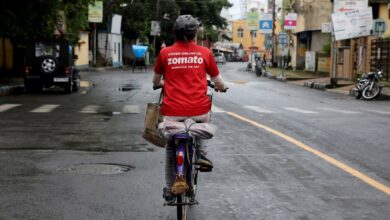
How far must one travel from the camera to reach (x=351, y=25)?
32.1 m

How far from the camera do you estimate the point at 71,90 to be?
24.4 meters

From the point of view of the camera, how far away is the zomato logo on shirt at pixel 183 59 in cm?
542

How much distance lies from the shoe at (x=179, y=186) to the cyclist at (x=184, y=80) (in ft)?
0.56

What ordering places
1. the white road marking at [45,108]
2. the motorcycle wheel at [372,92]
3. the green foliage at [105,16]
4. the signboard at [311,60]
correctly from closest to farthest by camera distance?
the white road marking at [45,108]
the motorcycle wheel at [372,92]
the green foliage at [105,16]
the signboard at [311,60]

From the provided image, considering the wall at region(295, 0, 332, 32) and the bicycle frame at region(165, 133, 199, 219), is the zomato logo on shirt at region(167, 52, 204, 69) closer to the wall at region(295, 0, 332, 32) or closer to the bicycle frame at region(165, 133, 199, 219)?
the bicycle frame at region(165, 133, 199, 219)

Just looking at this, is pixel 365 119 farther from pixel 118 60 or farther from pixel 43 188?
pixel 118 60

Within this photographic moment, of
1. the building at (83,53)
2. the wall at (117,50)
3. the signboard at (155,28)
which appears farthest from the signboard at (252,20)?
the building at (83,53)

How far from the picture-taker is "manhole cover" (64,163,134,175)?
8039 millimetres

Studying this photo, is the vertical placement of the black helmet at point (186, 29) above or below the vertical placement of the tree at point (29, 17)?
below

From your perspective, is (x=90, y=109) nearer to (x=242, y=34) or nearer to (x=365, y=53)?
(x=365, y=53)

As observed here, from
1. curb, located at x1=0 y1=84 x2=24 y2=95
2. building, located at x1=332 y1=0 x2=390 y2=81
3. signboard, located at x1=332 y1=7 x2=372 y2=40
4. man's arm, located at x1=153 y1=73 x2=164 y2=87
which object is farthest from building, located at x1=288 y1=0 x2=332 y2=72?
man's arm, located at x1=153 y1=73 x2=164 y2=87

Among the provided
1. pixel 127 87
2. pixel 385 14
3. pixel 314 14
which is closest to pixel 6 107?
pixel 127 87

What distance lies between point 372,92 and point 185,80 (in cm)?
2050

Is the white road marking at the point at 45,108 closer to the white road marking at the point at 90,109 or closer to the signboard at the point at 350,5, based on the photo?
the white road marking at the point at 90,109
